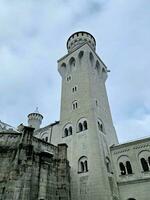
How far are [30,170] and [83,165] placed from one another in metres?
10.6

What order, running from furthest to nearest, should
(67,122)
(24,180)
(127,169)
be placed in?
(67,122) → (127,169) → (24,180)

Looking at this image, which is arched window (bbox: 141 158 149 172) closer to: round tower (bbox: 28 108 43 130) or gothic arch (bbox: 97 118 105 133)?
gothic arch (bbox: 97 118 105 133)

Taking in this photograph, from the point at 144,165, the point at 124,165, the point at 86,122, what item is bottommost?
the point at 144,165

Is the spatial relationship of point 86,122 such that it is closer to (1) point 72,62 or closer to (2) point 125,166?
(2) point 125,166

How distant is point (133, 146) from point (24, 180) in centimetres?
1643

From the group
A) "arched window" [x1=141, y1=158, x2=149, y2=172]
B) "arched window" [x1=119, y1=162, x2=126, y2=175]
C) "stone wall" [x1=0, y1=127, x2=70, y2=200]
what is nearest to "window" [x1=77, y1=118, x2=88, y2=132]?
"arched window" [x1=119, y1=162, x2=126, y2=175]

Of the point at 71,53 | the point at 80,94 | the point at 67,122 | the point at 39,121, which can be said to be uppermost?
the point at 71,53

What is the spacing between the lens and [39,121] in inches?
1911

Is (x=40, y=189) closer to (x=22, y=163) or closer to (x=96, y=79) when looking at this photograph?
(x=22, y=163)

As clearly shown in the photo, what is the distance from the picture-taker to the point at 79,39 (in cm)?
4291

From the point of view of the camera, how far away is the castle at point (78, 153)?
16.2m

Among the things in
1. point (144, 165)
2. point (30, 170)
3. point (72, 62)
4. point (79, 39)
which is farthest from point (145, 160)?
point (79, 39)

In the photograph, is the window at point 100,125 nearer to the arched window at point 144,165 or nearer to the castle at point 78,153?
the castle at point 78,153

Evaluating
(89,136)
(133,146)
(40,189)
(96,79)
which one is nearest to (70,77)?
(96,79)
